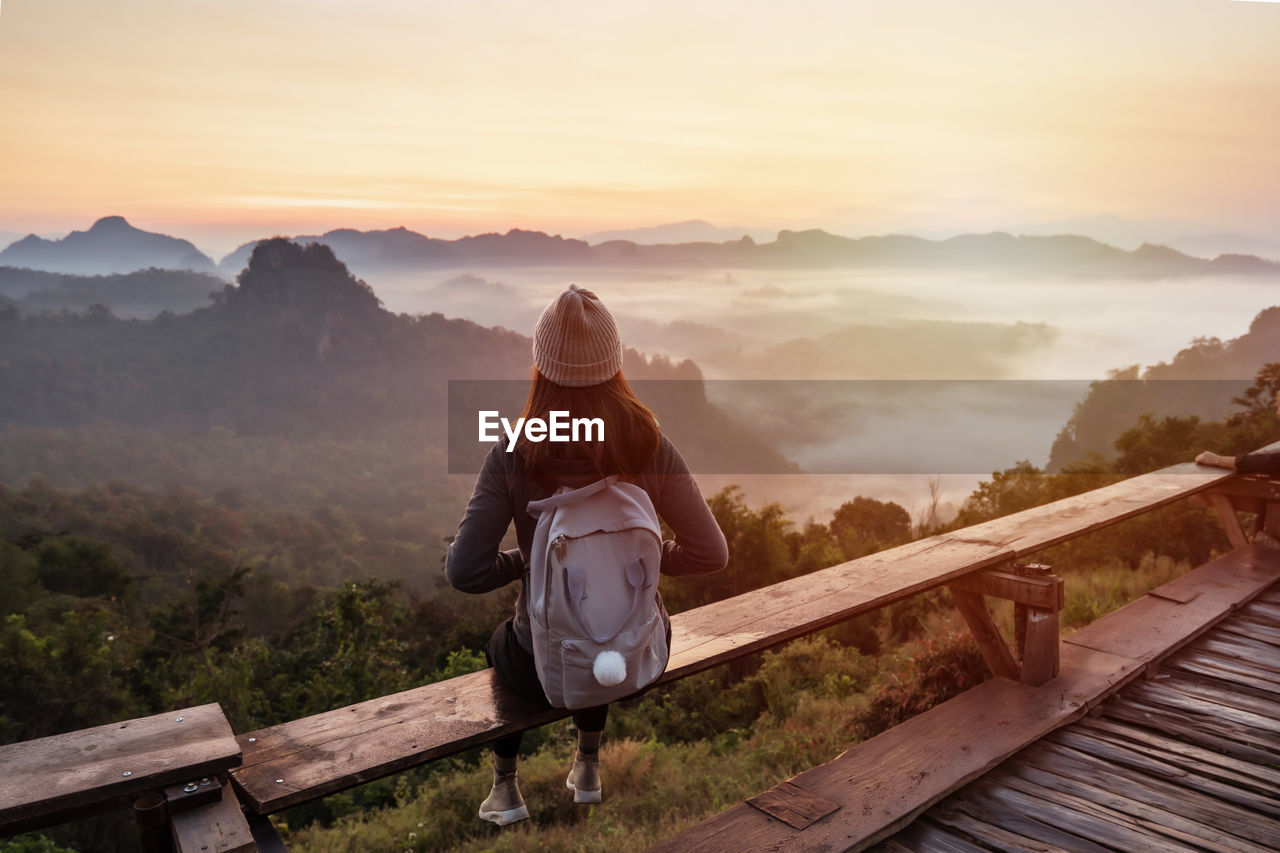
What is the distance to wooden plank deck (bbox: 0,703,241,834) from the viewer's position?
1307mm

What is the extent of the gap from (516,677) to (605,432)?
623mm

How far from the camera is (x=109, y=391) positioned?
173ft

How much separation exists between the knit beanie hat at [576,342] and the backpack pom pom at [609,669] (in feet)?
1.87

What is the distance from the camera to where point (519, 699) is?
6.21 feet

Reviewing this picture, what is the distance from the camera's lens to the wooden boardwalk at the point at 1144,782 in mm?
2053

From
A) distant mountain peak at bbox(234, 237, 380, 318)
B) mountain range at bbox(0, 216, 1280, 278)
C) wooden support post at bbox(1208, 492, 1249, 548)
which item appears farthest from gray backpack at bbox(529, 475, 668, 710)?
distant mountain peak at bbox(234, 237, 380, 318)

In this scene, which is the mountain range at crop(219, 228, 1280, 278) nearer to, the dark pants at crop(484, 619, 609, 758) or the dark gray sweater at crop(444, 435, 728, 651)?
the dark gray sweater at crop(444, 435, 728, 651)

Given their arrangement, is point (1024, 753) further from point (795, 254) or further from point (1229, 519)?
point (795, 254)

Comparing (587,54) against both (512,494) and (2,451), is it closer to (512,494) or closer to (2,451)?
(512,494)

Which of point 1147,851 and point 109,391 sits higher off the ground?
point 1147,851

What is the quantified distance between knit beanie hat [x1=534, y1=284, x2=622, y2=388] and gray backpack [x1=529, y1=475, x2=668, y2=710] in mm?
235

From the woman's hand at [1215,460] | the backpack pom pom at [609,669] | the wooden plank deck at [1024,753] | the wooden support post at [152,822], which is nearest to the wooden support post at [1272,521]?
the woman's hand at [1215,460]

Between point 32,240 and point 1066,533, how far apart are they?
79.5 meters

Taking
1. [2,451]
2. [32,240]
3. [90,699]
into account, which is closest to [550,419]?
[90,699]
